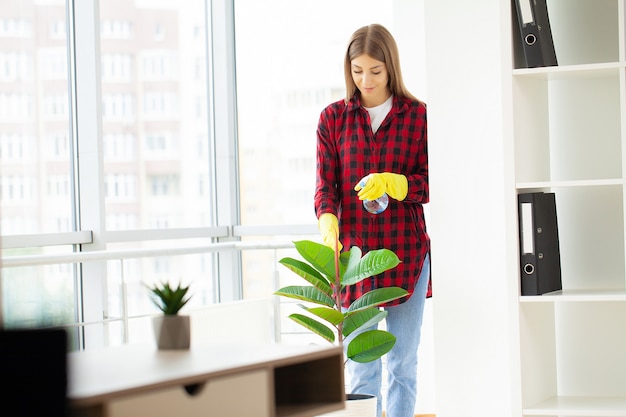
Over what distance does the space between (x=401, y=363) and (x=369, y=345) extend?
0.73ft

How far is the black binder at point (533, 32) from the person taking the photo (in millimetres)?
2562

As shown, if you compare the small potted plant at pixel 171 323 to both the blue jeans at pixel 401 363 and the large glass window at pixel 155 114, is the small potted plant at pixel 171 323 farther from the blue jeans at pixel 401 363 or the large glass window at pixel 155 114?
the large glass window at pixel 155 114

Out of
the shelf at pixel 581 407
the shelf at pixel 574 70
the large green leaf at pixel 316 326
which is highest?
the shelf at pixel 574 70

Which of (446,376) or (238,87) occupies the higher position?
(238,87)

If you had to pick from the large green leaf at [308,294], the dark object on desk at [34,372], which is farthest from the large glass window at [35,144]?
the dark object on desk at [34,372]

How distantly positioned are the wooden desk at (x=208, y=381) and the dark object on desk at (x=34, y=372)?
0.06 metres

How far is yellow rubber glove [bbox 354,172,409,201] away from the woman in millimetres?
55

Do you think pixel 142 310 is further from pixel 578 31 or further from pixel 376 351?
pixel 578 31

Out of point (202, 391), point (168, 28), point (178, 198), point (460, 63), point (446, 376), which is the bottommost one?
point (446, 376)

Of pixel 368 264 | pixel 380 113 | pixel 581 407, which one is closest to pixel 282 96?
pixel 380 113

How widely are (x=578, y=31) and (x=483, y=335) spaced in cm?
102

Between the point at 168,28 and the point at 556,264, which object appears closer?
the point at 556,264

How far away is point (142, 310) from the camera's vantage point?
3.68 m

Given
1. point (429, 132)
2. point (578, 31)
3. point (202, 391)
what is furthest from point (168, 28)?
point (202, 391)
